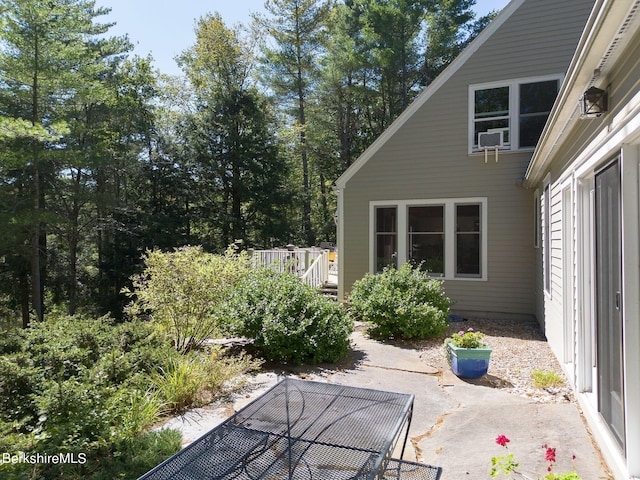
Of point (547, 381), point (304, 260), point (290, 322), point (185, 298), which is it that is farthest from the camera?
point (304, 260)

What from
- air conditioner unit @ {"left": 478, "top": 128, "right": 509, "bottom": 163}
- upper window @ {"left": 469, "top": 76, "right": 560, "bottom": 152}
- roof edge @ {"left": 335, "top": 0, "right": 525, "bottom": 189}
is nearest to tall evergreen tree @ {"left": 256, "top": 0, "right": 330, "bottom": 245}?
roof edge @ {"left": 335, "top": 0, "right": 525, "bottom": 189}

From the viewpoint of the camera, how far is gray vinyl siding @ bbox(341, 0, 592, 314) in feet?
25.1

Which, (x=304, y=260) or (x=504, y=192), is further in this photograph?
(x=304, y=260)

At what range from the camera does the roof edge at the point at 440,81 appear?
25.7ft

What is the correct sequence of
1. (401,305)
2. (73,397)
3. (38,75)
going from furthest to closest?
1. (38,75)
2. (401,305)
3. (73,397)

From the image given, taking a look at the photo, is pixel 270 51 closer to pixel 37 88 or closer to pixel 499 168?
pixel 37 88

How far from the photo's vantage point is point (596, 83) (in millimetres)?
2598

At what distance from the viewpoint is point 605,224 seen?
286 centimetres

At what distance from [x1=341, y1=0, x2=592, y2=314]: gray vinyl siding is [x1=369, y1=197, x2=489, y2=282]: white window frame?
0.26ft

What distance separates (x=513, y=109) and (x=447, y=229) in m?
2.65

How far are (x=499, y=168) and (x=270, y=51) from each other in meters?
16.3

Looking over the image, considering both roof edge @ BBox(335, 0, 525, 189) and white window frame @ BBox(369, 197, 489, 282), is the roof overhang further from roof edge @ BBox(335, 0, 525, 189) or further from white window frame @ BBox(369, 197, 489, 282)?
roof edge @ BBox(335, 0, 525, 189)

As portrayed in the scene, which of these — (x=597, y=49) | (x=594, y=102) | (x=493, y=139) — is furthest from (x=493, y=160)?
(x=597, y=49)

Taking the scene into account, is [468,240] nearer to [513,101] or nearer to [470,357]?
[513,101]
